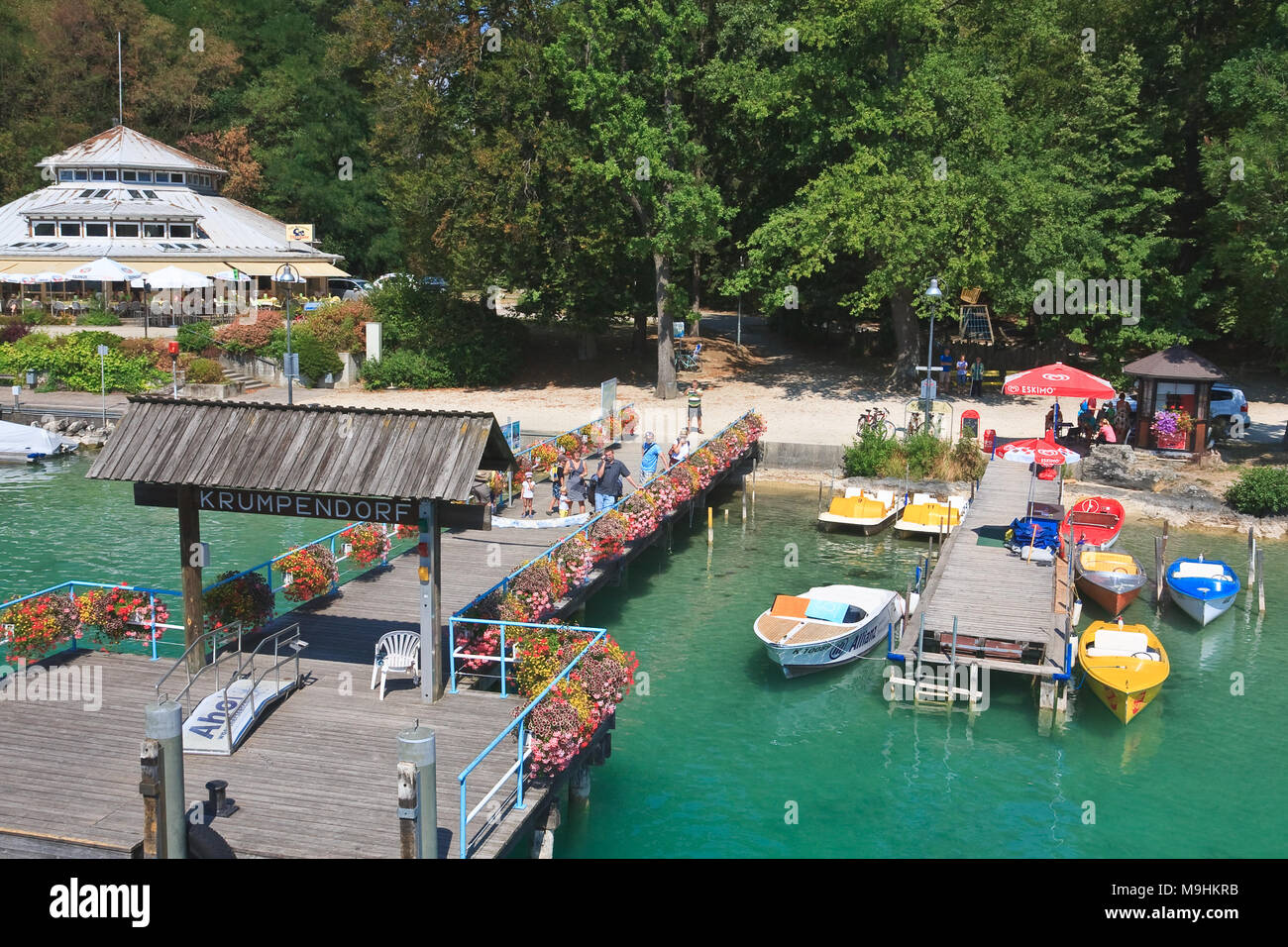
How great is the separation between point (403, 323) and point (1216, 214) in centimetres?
3076

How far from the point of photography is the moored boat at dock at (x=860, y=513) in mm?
33688

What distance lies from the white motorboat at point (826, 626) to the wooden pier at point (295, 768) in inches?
230

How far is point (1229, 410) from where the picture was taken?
4234 cm

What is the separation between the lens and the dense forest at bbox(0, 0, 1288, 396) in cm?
4356

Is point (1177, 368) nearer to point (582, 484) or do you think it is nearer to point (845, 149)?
point (845, 149)

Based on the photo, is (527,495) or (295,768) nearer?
(295,768)

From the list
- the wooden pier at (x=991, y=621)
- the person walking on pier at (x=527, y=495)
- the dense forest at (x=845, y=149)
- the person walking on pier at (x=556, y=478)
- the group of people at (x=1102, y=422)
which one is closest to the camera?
the wooden pier at (x=991, y=621)

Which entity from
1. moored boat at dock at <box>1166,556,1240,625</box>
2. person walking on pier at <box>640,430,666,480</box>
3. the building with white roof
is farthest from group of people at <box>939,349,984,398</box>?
the building with white roof

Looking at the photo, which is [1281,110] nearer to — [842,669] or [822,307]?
[822,307]

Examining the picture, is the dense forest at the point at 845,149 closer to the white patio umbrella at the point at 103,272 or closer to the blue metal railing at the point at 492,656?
the white patio umbrella at the point at 103,272

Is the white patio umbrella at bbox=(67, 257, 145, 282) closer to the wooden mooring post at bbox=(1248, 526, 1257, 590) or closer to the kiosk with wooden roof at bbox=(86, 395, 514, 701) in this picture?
the kiosk with wooden roof at bbox=(86, 395, 514, 701)

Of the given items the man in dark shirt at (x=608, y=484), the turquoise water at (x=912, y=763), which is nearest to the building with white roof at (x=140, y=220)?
the man in dark shirt at (x=608, y=484)


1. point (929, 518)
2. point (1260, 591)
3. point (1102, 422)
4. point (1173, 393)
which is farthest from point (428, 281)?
point (1260, 591)

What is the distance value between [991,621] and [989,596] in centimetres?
139
